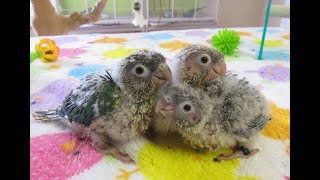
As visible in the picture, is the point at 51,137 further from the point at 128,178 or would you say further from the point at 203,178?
the point at 203,178

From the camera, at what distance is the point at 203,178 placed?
0.45 m

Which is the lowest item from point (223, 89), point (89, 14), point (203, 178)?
point (203, 178)

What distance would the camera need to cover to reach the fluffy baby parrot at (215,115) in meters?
0.43

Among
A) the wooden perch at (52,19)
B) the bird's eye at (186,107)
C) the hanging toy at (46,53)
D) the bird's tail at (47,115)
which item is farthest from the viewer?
the wooden perch at (52,19)

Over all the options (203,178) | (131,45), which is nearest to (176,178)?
(203,178)

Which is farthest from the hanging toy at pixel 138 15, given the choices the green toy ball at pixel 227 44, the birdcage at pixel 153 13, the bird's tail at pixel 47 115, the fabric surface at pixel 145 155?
the bird's tail at pixel 47 115

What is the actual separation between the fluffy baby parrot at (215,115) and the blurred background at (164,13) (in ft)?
5.02

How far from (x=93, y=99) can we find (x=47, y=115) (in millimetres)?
189

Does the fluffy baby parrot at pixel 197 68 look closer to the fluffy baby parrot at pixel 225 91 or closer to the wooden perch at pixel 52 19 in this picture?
the fluffy baby parrot at pixel 225 91

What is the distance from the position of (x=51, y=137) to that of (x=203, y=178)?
281 mm

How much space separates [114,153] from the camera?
1.55 ft

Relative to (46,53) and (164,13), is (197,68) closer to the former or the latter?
(46,53)

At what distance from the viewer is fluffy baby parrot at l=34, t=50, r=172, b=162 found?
0.44m
